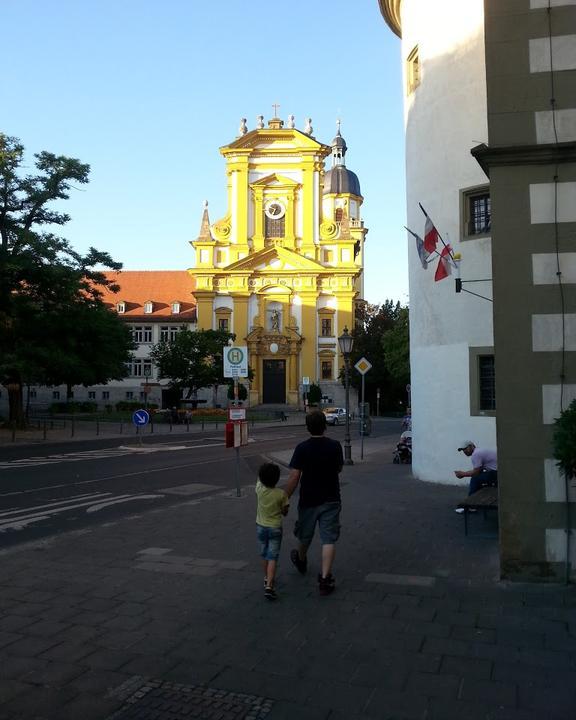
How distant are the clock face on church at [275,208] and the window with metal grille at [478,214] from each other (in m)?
57.3

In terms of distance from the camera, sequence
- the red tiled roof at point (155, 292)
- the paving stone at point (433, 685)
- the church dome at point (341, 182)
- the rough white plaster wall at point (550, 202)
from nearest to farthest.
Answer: the paving stone at point (433, 685) < the rough white plaster wall at point (550, 202) < the red tiled roof at point (155, 292) < the church dome at point (341, 182)

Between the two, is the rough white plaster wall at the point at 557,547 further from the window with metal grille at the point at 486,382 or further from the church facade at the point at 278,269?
the church facade at the point at 278,269

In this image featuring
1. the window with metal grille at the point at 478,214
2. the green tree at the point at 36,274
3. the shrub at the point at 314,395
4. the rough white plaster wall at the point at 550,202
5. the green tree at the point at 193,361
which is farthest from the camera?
the shrub at the point at 314,395

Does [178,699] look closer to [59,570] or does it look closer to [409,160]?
[59,570]

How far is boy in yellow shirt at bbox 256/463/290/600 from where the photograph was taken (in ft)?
21.1

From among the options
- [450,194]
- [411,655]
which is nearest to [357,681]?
[411,655]

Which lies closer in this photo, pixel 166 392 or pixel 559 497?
→ pixel 559 497

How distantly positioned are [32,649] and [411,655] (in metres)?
2.79

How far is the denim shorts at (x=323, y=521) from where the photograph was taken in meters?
6.70

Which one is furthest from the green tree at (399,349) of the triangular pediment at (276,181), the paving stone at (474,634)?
the paving stone at (474,634)

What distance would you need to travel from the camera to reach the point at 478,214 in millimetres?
14234

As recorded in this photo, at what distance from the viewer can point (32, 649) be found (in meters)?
5.10

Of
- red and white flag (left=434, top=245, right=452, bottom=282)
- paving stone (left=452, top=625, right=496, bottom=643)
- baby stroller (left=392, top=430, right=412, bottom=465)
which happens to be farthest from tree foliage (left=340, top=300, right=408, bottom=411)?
paving stone (left=452, top=625, right=496, bottom=643)

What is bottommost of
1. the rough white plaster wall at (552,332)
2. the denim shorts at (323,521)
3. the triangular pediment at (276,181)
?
the denim shorts at (323,521)
